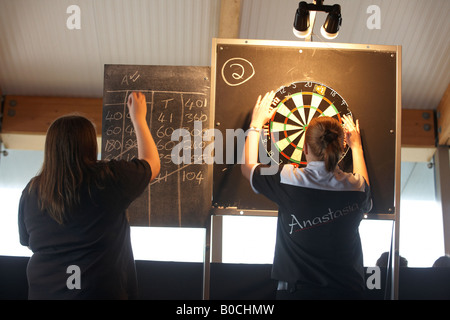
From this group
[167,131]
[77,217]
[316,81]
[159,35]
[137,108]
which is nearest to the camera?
[77,217]

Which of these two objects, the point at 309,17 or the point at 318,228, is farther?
the point at 309,17

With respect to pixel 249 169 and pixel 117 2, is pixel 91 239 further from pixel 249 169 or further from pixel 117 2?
pixel 117 2

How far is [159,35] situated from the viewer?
4.52m

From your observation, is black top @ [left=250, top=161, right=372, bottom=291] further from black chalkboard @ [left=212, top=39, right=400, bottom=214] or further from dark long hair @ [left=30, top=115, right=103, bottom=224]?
dark long hair @ [left=30, top=115, right=103, bottom=224]

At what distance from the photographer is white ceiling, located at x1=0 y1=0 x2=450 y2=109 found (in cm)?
425

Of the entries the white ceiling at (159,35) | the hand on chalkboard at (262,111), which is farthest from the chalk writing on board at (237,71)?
the white ceiling at (159,35)

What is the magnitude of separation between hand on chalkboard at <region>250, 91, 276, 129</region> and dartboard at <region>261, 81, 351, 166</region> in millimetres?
41

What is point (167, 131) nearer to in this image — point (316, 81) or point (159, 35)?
point (316, 81)

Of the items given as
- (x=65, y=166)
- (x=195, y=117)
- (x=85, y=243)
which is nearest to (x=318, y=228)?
(x=85, y=243)

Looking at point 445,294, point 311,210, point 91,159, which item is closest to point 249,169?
point 311,210

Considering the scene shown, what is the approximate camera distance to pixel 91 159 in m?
2.07

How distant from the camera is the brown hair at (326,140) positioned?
2207 mm

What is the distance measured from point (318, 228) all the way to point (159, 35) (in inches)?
114
